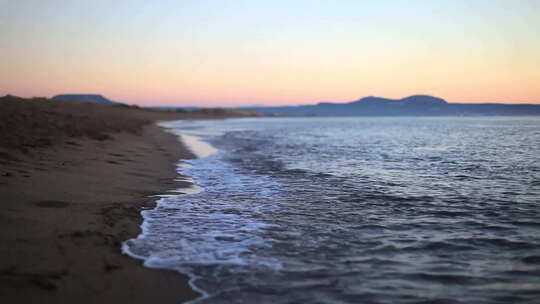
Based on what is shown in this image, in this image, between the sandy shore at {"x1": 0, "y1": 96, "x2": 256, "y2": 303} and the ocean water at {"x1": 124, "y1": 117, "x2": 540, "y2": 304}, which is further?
the ocean water at {"x1": 124, "y1": 117, "x2": 540, "y2": 304}

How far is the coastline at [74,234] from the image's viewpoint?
3.75 m

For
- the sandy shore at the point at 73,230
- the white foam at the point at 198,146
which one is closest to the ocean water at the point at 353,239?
the sandy shore at the point at 73,230

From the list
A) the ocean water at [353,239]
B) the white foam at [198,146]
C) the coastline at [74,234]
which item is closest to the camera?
the coastline at [74,234]

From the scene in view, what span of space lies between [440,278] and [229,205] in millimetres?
4461

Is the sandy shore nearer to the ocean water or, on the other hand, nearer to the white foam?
the ocean water

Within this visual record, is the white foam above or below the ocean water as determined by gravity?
above

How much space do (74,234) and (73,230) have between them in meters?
0.18

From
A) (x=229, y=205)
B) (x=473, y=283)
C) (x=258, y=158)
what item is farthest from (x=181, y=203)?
(x=258, y=158)

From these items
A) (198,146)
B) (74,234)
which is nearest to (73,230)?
(74,234)

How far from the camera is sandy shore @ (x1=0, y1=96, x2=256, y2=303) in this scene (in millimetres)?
3752

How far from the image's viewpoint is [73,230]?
5289 mm

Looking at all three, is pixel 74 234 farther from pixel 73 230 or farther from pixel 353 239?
pixel 353 239

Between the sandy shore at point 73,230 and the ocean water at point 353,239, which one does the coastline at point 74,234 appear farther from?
the ocean water at point 353,239

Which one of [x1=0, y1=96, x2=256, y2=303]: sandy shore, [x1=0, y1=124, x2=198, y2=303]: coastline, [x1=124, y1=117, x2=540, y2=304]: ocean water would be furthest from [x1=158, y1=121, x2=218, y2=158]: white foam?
[x1=0, y1=124, x2=198, y2=303]: coastline
